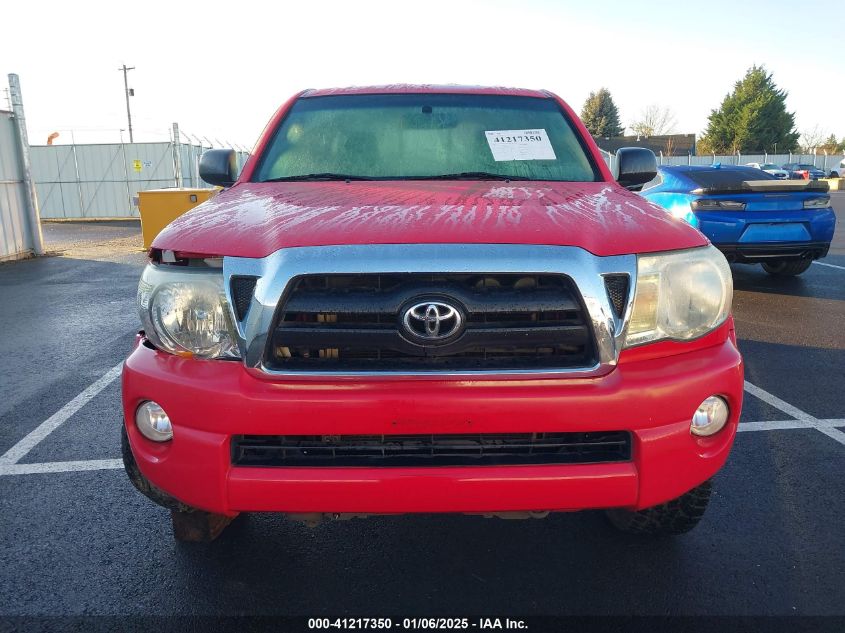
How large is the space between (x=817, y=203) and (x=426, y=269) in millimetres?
7203

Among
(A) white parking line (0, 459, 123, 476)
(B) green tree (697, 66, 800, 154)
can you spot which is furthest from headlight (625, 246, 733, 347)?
(B) green tree (697, 66, 800, 154)

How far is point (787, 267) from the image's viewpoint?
8562 millimetres

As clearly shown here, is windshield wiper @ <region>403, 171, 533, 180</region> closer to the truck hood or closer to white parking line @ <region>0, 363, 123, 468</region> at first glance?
the truck hood

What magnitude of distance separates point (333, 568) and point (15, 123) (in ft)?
42.3

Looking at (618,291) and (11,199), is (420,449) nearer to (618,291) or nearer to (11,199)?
(618,291)

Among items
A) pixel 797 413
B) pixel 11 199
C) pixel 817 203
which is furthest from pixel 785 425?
pixel 11 199

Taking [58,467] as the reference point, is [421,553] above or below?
above

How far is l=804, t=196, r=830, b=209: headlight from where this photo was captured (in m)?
7.31

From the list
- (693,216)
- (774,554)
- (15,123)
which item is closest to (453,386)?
(774,554)

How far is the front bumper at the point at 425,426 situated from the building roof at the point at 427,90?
6.69 ft

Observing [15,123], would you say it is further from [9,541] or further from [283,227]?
[283,227]

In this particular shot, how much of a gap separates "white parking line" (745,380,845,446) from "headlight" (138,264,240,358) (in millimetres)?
3190

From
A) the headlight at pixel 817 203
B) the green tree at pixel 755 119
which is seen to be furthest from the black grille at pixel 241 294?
the green tree at pixel 755 119

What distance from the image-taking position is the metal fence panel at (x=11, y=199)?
11.8 m
